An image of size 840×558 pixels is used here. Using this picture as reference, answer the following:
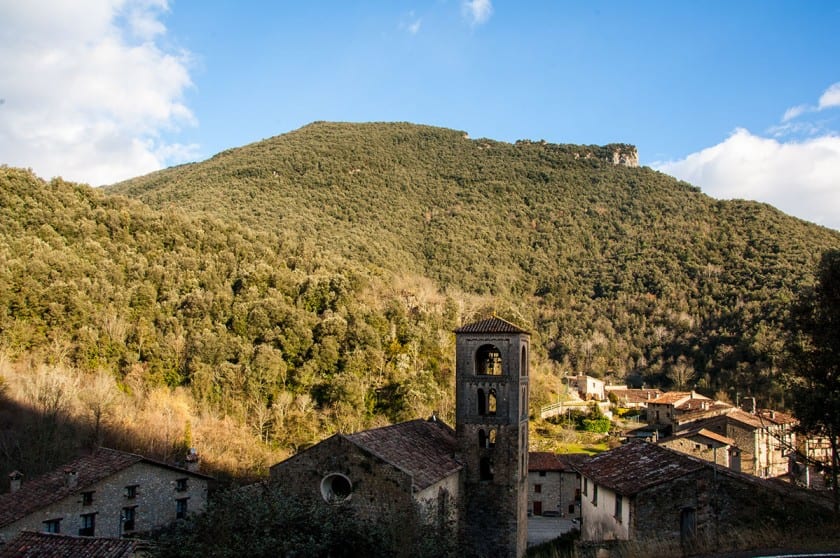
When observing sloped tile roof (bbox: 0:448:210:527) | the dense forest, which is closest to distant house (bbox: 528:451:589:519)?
the dense forest

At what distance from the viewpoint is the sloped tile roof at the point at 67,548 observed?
48.9ft

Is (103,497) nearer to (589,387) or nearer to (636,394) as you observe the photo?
(589,387)

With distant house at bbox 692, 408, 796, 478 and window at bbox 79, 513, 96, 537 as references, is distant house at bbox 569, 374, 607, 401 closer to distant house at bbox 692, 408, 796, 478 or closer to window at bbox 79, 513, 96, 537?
distant house at bbox 692, 408, 796, 478

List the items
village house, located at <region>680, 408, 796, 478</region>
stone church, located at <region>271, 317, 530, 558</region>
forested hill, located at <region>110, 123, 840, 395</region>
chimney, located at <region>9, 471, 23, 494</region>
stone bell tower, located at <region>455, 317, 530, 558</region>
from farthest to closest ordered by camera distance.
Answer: forested hill, located at <region>110, 123, 840, 395</region> < village house, located at <region>680, 408, 796, 478</region> < chimney, located at <region>9, 471, 23, 494</region> < stone bell tower, located at <region>455, 317, 530, 558</region> < stone church, located at <region>271, 317, 530, 558</region>

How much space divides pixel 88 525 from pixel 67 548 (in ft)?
37.2

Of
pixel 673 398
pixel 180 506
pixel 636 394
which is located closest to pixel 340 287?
pixel 180 506

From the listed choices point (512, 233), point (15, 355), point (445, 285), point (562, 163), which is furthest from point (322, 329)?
point (562, 163)

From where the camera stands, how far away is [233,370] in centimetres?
4653

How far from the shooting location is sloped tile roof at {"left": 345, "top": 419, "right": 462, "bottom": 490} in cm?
2142

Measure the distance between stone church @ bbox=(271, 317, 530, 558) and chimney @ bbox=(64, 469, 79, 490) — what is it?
8600 mm

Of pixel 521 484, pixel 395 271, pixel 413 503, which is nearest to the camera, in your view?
pixel 413 503

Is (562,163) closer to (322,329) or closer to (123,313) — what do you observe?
(322,329)

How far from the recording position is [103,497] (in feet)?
84.6

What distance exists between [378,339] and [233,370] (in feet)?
39.5
